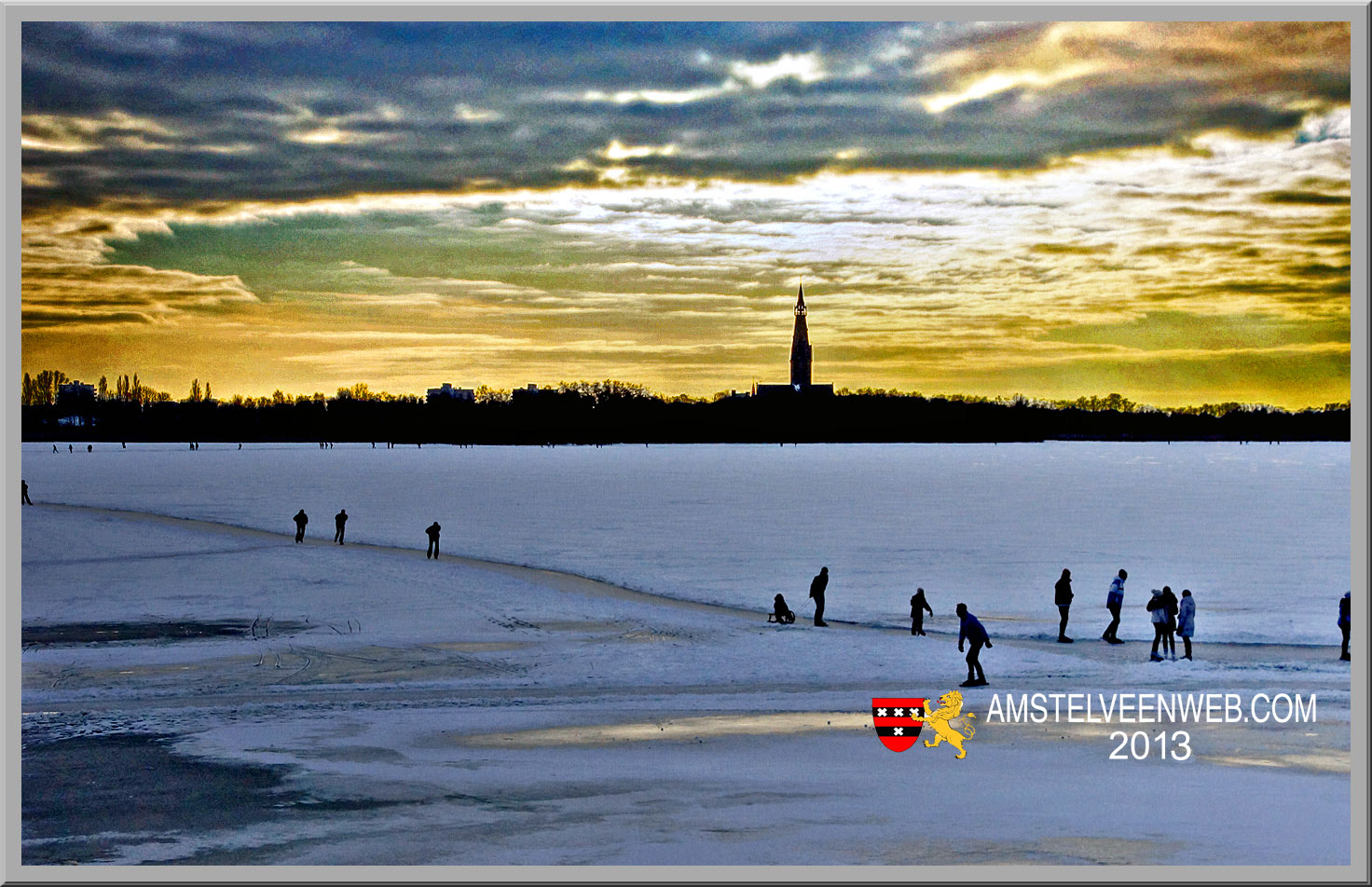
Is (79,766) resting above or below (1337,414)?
below

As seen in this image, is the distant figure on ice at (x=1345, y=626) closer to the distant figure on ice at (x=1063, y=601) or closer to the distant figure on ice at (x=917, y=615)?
the distant figure on ice at (x=1063, y=601)

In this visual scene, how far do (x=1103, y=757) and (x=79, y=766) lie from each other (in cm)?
1137

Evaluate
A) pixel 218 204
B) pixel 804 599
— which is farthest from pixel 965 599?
pixel 218 204

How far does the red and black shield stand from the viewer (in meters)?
12.6

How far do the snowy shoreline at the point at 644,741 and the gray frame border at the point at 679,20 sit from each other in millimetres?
1889

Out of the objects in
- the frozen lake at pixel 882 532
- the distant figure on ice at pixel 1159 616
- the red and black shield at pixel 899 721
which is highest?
the distant figure on ice at pixel 1159 616

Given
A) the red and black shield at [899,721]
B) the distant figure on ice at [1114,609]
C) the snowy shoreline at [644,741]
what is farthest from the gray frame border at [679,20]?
the distant figure on ice at [1114,609]

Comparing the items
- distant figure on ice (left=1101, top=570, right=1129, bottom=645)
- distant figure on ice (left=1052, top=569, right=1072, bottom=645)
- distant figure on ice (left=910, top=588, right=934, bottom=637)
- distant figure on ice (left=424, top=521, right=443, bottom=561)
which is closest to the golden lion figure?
distant figure on ice (left=910, top=588, right=934, bottom=637)

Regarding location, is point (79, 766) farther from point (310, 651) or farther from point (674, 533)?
point (674, 533)

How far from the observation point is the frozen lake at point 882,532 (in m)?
28.6

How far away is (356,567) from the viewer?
107 feet

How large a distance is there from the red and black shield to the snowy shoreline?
0.24 m

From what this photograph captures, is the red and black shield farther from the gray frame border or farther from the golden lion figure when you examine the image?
the gray frame border

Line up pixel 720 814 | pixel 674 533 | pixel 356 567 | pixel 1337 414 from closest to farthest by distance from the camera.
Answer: pixel 720 814 → pixel 1337 414 → pixel 356 567 → pixel 674 533
